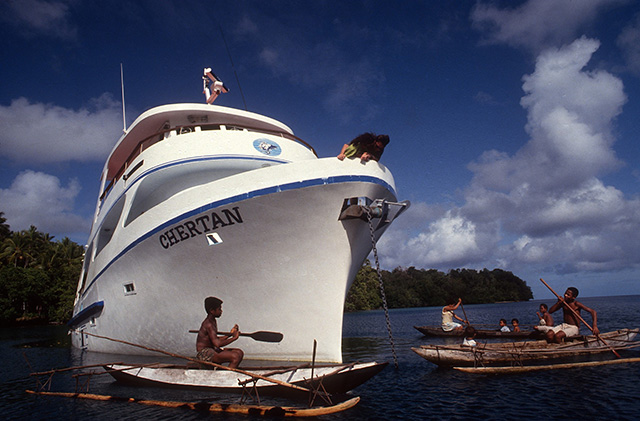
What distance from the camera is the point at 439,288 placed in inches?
3725

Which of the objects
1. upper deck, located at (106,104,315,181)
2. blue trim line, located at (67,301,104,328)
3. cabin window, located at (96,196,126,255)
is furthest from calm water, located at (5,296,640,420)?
upper deck, located at (106,104,315,181)

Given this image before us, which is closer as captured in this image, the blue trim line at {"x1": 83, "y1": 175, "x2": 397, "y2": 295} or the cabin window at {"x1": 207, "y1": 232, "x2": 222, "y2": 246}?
the blue trim line at {"x1": 83, "y1": 175, "x2": 397, "y2": 295}

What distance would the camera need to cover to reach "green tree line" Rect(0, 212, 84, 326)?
40.4m

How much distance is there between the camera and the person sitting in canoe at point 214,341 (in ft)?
24.5

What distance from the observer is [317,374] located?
6734mm

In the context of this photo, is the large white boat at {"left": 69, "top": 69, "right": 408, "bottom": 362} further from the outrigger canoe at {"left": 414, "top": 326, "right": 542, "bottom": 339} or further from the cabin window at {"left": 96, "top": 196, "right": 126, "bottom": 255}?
the outrigger canoe at {"left": 414, "top": 326, "right": 542, "bottom": 339}

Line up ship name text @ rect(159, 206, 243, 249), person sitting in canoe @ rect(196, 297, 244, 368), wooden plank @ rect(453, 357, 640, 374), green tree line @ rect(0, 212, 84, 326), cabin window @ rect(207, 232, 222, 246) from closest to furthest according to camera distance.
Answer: person sitting in canoe @ rect(196, 297, 244, 368), ship name text @ rect(159, 206, 243, 249), cabin window @ rect(207, 232, 222, 246), wooden plank @ rect(453, 357, 640, 374), green tree line @ rect(0, 212, 84, 326)

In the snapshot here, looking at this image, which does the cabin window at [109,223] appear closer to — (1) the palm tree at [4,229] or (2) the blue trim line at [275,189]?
(2) the blue trim line at [275,189]

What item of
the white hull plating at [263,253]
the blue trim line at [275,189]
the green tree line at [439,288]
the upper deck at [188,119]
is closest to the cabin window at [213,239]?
the white hull plating at [263,253]

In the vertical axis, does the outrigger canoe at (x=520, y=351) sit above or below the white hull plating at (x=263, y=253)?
below

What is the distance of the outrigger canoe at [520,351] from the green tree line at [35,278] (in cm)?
4542

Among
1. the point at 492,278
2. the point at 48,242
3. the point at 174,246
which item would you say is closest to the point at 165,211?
the point at 174,246

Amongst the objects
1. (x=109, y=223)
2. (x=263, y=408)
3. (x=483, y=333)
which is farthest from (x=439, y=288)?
(x=263, y=408)

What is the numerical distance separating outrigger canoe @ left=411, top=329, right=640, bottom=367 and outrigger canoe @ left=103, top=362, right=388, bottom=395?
4.12 meters
